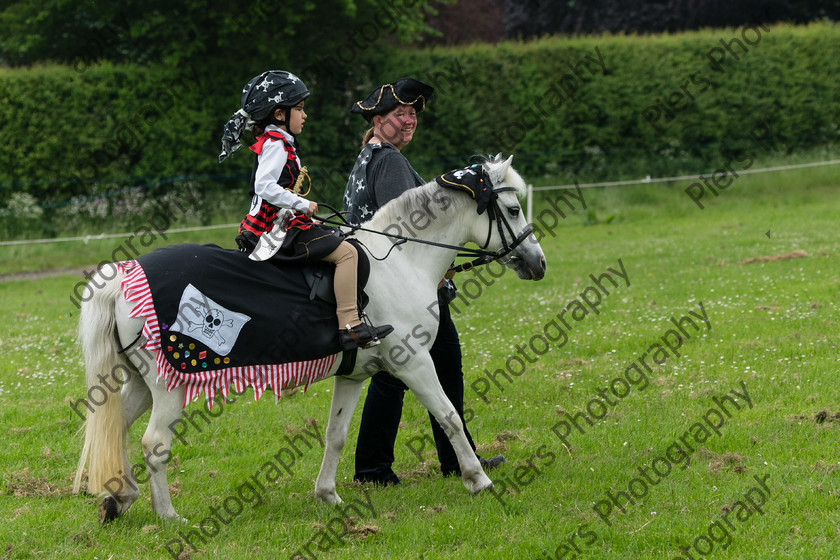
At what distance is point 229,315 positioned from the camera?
490 centimetres

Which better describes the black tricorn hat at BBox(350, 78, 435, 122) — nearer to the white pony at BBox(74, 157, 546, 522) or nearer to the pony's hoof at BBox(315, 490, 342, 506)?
the white pony at BBox(74, 157, 546, 522)

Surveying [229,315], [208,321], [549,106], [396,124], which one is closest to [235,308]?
[229,315]

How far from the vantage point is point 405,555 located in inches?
179

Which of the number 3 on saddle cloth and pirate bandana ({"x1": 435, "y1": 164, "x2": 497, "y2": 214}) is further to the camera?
pirate bandana ({"x1": 435, "y1": 164, "x2": 497, "y2": 214})

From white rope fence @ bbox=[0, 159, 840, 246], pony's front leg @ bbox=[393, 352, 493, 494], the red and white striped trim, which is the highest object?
the red and white striped trim

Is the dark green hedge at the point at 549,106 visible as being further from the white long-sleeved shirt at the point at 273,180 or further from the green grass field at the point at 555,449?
the white long-sleeved shirt at the point at 273,180

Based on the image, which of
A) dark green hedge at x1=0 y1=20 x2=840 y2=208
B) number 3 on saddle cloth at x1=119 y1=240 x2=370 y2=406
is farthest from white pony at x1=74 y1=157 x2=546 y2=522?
dark green hedge at x1=0 y1=20 x2=840 y2=208

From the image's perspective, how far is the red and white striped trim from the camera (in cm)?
480

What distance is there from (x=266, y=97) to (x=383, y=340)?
1.64m

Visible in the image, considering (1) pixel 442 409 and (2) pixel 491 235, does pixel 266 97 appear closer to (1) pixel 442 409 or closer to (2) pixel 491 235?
(2) pixel 491 235

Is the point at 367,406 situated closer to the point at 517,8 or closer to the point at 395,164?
the point at 395,164

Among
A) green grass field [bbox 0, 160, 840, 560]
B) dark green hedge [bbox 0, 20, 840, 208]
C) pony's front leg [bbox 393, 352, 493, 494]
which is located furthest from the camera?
dark green hedge [bbox 0, 20, 840, 208]

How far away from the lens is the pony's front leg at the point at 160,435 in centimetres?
493

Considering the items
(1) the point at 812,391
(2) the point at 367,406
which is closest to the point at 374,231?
(2) the point at 367,406
